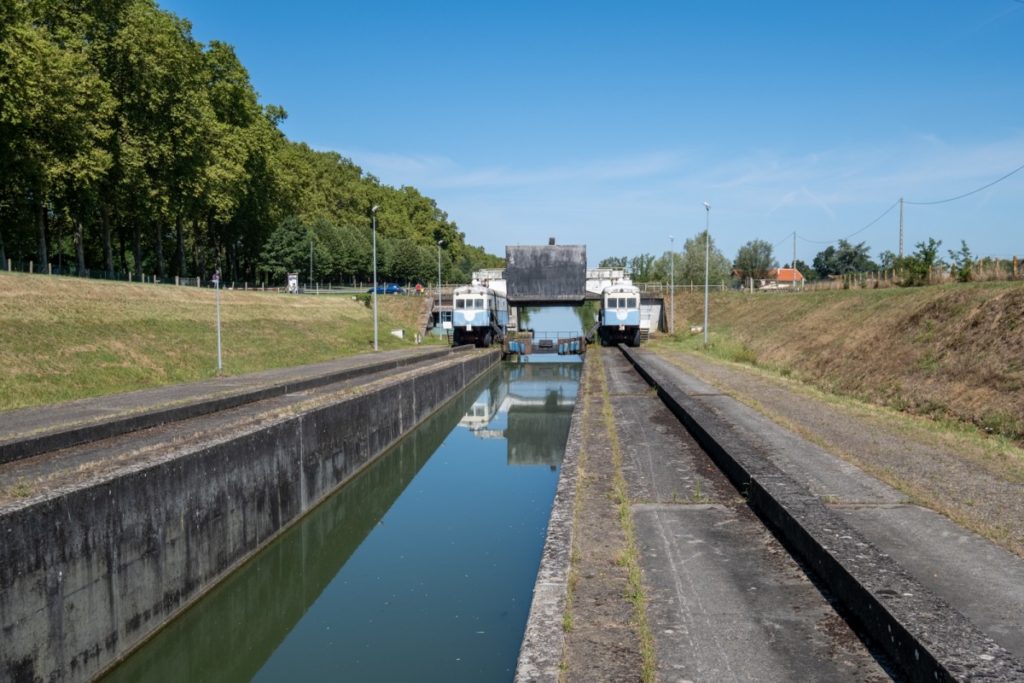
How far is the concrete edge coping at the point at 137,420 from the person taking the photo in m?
11.4

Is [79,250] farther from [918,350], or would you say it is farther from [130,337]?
[918,350]

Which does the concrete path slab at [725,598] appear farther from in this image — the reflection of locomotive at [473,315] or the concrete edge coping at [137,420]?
the reflection of locomotive at [473,315]

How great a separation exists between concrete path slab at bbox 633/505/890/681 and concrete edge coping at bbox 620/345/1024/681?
7.5 inches

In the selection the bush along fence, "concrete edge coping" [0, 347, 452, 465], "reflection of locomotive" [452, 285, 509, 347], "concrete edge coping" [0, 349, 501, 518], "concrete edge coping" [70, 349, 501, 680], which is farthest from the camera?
"reflection of locomotive" [452, 285, 509, 347]

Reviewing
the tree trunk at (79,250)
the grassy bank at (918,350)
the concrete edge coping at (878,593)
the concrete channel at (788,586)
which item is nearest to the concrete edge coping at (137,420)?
the concrete channel at (788,586)

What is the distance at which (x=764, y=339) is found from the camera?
38.5 meters

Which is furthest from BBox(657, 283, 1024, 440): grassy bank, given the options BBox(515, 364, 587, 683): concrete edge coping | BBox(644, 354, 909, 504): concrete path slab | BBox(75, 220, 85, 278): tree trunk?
BBox(75, 220, 85, 278): tree trunk

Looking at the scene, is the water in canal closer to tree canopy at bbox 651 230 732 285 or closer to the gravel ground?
the gravel ground

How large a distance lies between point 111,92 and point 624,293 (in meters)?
31.2

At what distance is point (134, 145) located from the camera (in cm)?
3909

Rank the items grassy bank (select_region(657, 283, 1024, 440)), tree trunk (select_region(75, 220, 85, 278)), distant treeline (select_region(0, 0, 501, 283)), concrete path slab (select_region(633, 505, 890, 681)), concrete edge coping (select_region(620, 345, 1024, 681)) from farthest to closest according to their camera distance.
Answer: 1. tree trunk (select_region(75, 220, 85, 278))
2. distant treeline (select_region(0, 0, 501, 283))
3. grassy bank (select_region(657, 283, 1024, 440))
4. concrete path slab (select_region(633, 505, 890, 681))
5. concrete edge coping (select_region(620, 345, 1024, 681))

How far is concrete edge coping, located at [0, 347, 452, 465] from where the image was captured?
11363 millimetres

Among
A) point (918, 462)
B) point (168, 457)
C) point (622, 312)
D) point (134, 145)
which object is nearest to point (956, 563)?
point (918, 462)

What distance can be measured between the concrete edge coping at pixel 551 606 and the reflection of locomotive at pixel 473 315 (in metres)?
37.3
